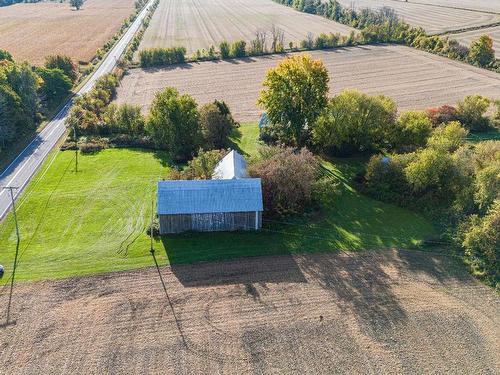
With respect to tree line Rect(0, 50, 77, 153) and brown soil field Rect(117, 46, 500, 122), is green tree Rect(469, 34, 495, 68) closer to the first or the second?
brown soil field Rect(117, 46, 500, 122)

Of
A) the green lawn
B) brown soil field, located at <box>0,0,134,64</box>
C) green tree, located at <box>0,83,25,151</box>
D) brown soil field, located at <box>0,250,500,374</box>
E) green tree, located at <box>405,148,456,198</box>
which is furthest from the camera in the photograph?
brown soil field, located at <box>0,0,134,64</box>

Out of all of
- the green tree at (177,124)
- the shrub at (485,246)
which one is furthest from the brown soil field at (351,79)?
the shrub at (485,246)

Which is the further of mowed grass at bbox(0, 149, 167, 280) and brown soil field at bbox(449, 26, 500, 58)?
brown soil field at bbox(449, 26, 500, 58)

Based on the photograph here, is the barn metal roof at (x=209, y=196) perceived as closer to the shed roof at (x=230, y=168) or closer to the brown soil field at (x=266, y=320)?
the shed roof at (x=230, y=168)

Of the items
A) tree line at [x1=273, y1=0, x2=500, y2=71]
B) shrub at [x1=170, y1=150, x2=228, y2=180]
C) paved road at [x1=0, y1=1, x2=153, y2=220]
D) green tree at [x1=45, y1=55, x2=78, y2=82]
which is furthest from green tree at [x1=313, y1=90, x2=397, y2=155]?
green tree at [x1=45, y1=55, x2=78, y2=82]

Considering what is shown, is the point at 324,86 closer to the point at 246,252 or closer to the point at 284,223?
the point at 284,223

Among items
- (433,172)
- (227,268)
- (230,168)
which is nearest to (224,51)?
(230,168)

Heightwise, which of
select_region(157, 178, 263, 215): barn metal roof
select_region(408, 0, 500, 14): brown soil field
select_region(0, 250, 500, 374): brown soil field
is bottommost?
select_region(0, 250, 500, 374): brown soil field
